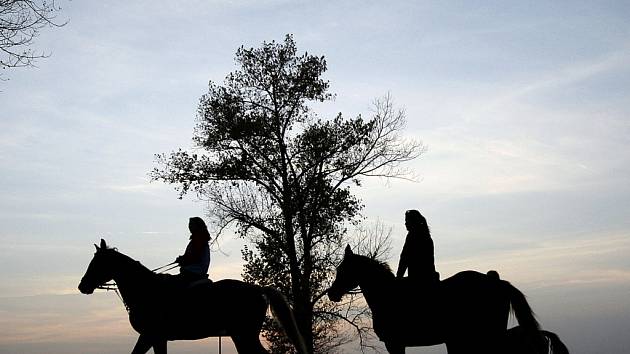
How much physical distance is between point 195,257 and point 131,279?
4.13 ft

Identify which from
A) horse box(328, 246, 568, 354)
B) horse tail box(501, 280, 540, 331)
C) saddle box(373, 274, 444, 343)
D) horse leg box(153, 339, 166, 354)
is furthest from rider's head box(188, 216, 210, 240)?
horse tail box(501, 280, 540, 331)

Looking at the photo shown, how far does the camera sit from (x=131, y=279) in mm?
13883

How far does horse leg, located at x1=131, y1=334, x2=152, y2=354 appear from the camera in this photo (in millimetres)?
13281

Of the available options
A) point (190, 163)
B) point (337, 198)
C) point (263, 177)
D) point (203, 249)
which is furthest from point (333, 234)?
point (203, 249)

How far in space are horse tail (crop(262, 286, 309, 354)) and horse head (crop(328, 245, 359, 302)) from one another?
2.93 ft

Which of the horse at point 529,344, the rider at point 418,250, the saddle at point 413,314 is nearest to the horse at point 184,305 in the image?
the saddle at point 413,314

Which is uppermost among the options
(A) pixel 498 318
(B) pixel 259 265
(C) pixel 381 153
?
(C) pixel 381 153

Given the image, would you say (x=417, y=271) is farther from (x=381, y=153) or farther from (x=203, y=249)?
(x=381, y=153)

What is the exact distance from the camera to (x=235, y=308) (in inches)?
544

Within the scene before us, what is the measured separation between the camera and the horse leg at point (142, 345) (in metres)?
13.3

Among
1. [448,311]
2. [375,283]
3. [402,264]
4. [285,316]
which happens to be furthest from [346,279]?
[448,311]

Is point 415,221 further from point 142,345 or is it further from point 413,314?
point 142,345

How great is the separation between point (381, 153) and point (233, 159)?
21.0 feet

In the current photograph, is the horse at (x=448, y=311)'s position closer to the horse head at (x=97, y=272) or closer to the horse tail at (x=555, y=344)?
the horse tail at (x=555, y=344)
